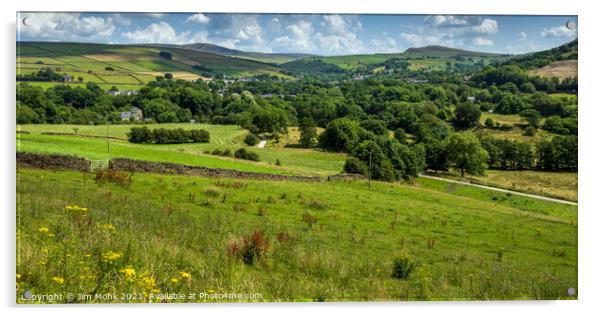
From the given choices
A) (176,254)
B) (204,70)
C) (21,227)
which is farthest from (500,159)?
(21,227)

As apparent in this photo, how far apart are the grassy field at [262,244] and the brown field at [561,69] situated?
8.21 ft

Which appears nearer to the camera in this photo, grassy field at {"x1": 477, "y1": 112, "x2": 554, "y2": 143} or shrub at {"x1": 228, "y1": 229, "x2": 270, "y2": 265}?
shrub at {"x1": 228, "y1": 229, "x2": 270, "y2": 265}

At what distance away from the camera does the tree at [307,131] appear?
10.3m

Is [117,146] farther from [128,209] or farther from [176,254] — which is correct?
[176,254]

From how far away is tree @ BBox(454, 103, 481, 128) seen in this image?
10703 mm

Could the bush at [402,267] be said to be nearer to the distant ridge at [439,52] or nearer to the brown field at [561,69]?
the distant ridge at [439,52]

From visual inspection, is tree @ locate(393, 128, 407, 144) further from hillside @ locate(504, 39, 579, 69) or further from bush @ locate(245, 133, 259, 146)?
bush @ locate(245, 133, 259, 146)

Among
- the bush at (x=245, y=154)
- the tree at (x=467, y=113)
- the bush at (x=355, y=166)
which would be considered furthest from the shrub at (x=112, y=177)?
the tree at (x=467, y=113)

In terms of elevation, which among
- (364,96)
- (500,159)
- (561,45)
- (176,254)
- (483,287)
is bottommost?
(483,287)

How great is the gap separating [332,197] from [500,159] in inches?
156

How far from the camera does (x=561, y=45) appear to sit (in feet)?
28.6

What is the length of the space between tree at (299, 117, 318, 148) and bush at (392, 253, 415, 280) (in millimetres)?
3823

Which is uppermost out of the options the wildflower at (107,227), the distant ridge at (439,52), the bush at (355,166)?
the distant ridge at (439,52)

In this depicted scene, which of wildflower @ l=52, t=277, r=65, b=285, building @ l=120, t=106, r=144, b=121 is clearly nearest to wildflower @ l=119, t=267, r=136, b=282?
wildflower @ l=52, t=277, r=65, b=285
